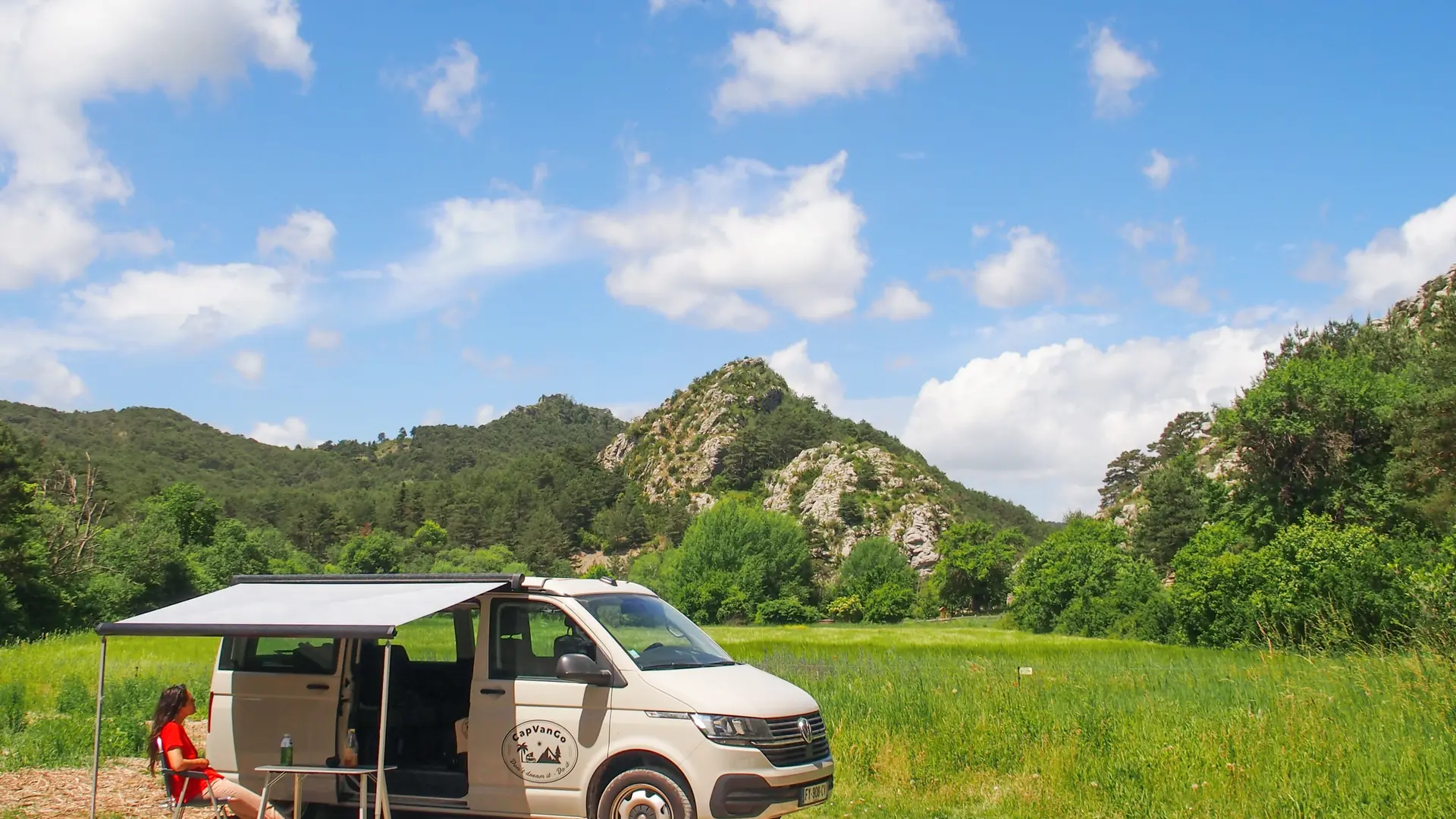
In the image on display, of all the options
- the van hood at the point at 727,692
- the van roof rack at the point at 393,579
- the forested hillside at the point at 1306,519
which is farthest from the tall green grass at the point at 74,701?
the forested hillside at the point at 1306,519

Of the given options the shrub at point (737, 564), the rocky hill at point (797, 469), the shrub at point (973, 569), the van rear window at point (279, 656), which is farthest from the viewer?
the rocky hill at point (797, 469)

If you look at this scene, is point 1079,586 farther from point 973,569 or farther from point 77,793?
point 77,793

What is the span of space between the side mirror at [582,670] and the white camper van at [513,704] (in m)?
0.01

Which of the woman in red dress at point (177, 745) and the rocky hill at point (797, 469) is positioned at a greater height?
the rocky hill at point (797, 469)

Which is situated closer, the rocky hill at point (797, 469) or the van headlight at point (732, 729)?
the van headlight at point (732, 729)

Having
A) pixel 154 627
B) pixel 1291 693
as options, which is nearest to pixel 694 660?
pixel 154 627

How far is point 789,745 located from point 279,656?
4925 millimetres

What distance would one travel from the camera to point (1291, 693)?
1273cm

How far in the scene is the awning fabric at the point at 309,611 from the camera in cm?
761

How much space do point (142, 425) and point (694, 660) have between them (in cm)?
20093

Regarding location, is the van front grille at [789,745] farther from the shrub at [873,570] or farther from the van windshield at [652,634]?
the shrub at [873,570]

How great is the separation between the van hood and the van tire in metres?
0.63

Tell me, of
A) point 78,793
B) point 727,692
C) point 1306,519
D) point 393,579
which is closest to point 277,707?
point 393,579

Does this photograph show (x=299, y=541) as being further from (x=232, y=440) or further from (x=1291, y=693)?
(x=1291, y=693)
